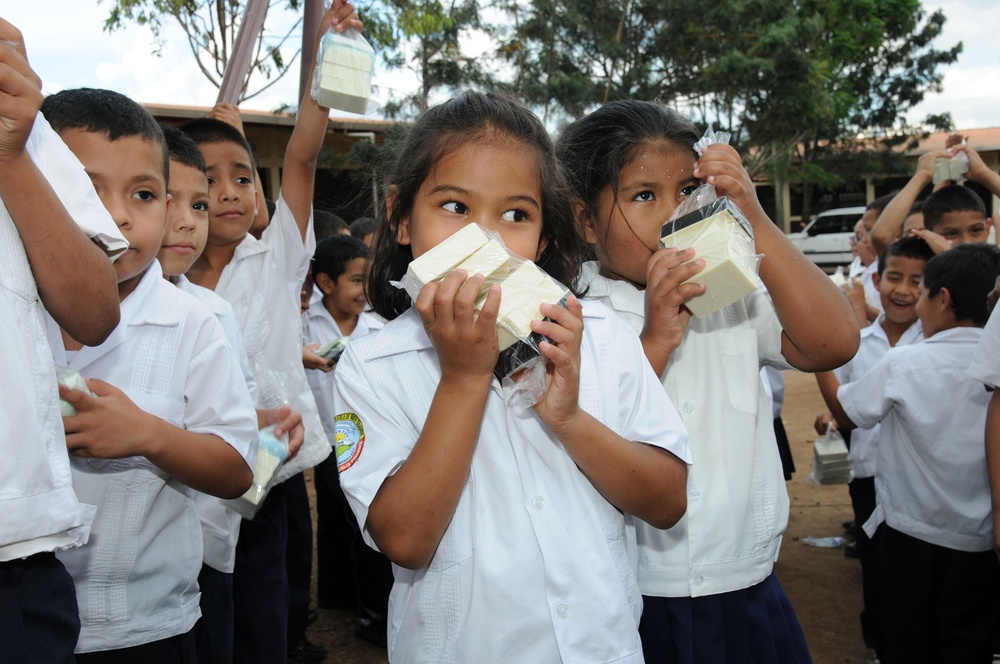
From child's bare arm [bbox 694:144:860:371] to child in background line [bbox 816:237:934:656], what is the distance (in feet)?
5.85

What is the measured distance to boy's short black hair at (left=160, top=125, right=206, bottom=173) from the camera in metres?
2.68

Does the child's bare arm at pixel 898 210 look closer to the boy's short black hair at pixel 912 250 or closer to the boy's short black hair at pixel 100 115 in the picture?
the boy's short black hair at pixel 912 250

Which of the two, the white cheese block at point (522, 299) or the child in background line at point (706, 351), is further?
the child in background line at point (706, 351)

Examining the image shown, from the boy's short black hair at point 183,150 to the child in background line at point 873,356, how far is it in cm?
275

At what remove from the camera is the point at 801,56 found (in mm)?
18406

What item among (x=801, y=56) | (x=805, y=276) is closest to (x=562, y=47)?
(x=801, y=56)

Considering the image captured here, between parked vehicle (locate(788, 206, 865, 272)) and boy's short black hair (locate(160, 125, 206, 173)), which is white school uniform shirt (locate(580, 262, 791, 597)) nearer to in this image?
boy's short black hair (locate(160, 125, 206, 173))

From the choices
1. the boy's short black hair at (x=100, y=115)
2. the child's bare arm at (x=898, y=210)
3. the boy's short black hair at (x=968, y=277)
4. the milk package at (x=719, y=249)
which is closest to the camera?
the milk package at (x=719, y=249)

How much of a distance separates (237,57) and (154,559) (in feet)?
7.34

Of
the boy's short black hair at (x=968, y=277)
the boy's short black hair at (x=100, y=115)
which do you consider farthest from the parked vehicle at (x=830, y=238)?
the boy's short black hair at (x=100, y=115)

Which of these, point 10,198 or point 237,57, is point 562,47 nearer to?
point 237,57

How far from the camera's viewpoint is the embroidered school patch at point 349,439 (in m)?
1.45

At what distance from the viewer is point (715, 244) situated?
1.68 metres

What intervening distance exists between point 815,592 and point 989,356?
2507 mm
